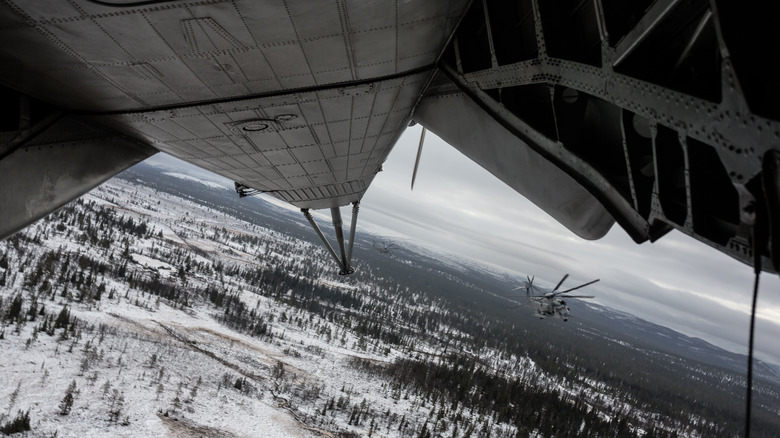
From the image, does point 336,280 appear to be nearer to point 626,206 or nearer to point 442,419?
point 442,419

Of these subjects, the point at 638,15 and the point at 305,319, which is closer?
the point at 638,15

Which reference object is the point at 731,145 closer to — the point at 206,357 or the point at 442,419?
the point at 206,357

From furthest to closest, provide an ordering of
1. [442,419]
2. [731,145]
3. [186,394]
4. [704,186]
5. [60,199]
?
[442,419]
[186,394]
[60,199]
[704,186]
[731,145]

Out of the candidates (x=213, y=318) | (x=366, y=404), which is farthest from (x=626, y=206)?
(x=213, y=318)

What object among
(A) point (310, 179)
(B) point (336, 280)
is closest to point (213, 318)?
(A) point (310, 179)

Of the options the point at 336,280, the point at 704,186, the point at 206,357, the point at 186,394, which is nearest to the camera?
the point at 704,186

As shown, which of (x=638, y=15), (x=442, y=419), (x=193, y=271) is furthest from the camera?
(x=193, y=271)

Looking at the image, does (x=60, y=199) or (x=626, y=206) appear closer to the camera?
(x=626, y=206)

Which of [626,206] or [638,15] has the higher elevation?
[638,15]

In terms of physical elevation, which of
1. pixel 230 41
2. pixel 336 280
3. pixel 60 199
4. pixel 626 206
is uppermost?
pixel 230 41
